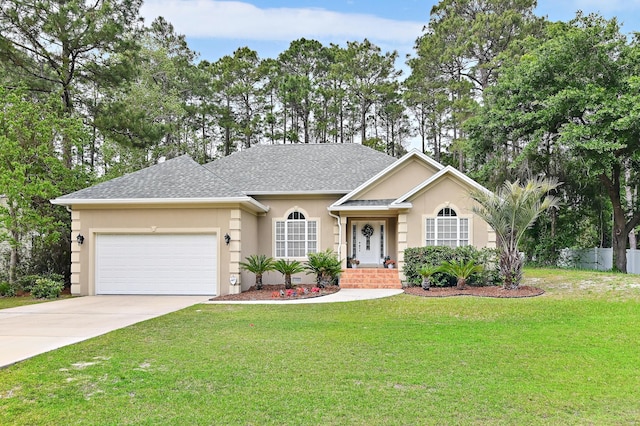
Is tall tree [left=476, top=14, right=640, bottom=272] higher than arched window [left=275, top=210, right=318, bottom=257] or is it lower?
higher

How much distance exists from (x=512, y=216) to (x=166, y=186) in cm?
1142

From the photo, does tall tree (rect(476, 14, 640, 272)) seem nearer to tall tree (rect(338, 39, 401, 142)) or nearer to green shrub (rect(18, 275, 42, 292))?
tall tree (rect(338, 39, 401, 142))

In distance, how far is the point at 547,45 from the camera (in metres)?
19.5

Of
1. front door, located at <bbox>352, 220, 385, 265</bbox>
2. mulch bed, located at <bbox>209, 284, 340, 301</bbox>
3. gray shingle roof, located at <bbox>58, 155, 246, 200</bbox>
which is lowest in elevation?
mulch bed, located at <bbox>209, 284, 340, 301</bbox>

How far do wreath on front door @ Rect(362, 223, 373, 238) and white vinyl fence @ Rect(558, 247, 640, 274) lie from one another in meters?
12.4

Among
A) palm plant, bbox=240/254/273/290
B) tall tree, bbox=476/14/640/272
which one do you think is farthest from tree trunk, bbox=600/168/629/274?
palm plant, bbox=240/254/273/290

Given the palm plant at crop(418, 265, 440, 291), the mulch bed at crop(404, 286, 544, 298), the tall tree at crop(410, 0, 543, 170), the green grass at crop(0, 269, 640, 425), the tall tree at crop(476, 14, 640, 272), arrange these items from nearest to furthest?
the green grass at crop(0, 269, 640, 425) → the mulch bed at crop(404, 286, 544, 298) → the palm plant at crop(418, 265, 440, 291) → the tall tree at crop(476, 14, 640, 272) → the tall tree at crop(410, 0, 543, 170)

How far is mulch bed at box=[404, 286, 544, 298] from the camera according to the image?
40.2 ft

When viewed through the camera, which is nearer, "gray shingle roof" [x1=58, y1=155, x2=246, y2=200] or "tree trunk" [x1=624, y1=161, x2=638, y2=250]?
"gray shingle roof" [x1=58, y1=155, x2=246, y2=200]

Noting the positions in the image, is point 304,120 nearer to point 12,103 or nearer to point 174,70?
point 174,70

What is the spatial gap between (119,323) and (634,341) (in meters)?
9.83

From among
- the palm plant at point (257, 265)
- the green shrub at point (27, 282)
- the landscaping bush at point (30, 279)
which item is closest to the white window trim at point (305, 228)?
the palm plant at point (257, 265)

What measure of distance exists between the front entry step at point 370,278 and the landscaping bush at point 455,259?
2.90 feet

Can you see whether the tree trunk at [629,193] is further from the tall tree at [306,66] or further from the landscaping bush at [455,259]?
the tall tree at [306,66]
